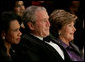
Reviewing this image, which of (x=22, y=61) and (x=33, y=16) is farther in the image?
(x=33, y=16)

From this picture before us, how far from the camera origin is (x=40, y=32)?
4809mm

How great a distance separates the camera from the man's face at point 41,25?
189 inches

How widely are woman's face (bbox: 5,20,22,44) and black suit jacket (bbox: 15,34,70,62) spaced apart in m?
0.10

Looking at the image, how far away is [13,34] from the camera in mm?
4691

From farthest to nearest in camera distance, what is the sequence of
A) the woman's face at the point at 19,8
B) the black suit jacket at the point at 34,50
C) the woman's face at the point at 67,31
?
1. the woman's face at the point at 19,8
2. the woman's face at the point at 67,31
3. the black suit jacket at the point at 34,50

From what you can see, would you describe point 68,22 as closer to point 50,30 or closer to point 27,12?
point 50,30

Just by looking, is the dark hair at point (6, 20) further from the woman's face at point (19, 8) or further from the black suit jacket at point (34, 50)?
the woman's face at point (19, 8)

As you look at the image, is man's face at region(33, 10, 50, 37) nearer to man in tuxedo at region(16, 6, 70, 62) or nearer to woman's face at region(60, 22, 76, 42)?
man in tuxedo at region(16, 6, 70, 62)

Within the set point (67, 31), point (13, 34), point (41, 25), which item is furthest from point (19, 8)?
point (13, 34)

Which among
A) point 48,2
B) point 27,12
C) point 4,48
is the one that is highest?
point 27,12

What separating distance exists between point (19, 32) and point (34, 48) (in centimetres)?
40

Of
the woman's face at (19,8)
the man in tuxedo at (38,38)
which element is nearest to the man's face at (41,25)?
the man in tuxedo at (38,38)

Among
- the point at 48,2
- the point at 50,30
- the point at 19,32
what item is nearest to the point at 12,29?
the point at 19,32

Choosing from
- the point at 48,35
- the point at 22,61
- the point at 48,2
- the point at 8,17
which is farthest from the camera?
the point at 48,2
